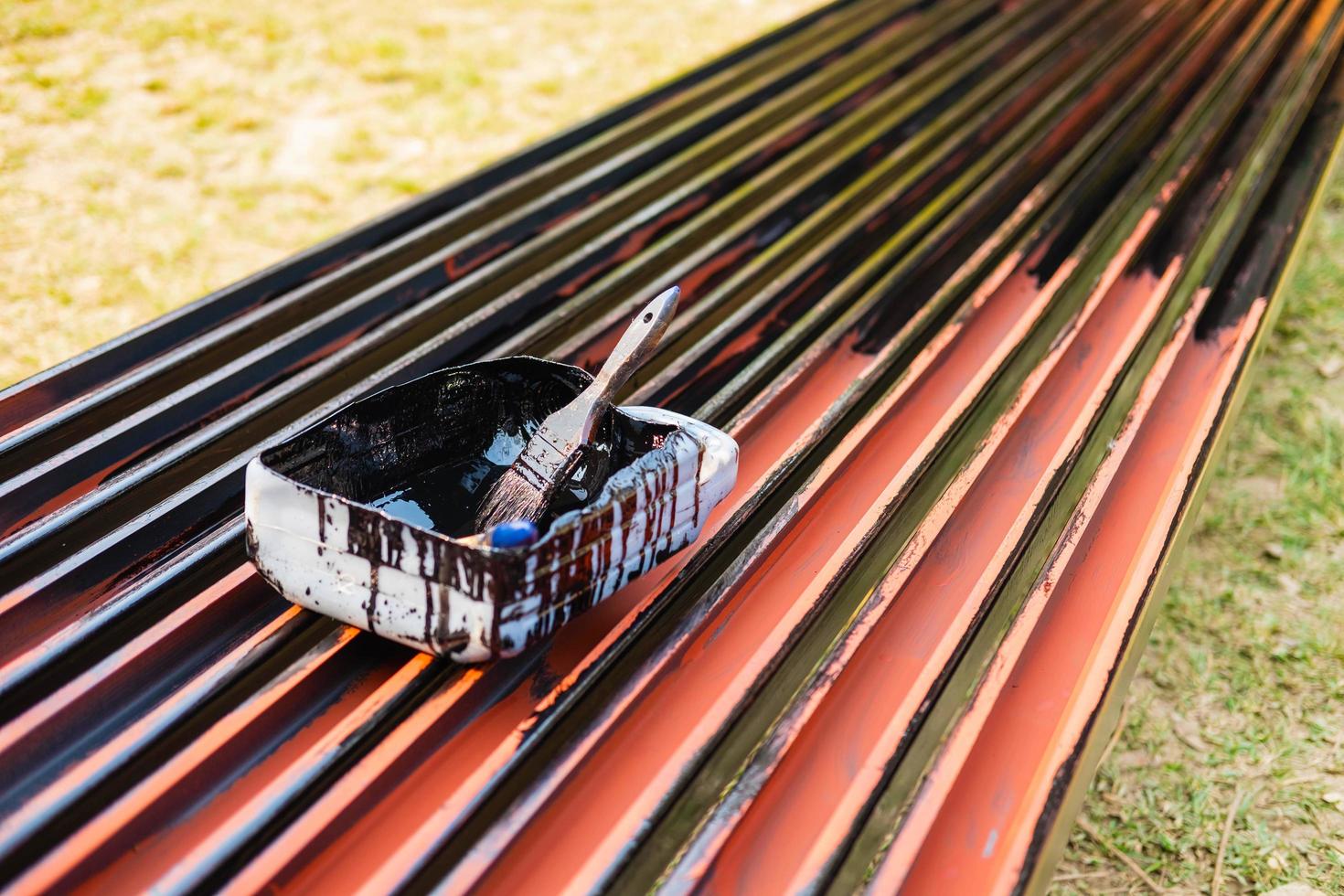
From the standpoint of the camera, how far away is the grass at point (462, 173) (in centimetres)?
180

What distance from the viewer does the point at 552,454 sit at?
4.89 ft

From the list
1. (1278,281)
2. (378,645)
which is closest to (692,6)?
(1278,281)

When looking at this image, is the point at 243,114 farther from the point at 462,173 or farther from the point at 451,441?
the point at 451,441

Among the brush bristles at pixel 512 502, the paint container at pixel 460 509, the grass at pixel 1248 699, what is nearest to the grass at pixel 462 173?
the grass at pixel 1248 699

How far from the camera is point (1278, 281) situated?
93.9 inches

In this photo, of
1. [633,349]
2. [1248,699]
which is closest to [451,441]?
[633,349]

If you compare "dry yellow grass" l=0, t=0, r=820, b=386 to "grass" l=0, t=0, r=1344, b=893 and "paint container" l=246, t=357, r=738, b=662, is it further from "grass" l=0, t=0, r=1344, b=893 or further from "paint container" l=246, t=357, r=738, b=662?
"paint container" l=246, t=357, r=738, b=662

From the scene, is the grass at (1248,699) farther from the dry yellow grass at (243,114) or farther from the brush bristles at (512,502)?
the dry yellow grass at (243,114)

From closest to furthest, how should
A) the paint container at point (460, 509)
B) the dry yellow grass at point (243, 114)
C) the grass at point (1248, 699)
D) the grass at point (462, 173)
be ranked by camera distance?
the paint container at point (460, 509) → the grass at point (1248, 699) → the grass at point (462, 173) → the dry yellow grass at point (243, 114)

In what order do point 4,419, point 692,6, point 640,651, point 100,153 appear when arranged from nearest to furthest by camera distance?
1. point 640,651
2. point 4,419
3. point 100,153
4. point 692,6

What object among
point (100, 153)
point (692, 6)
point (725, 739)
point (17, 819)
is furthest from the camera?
point (692, 6)

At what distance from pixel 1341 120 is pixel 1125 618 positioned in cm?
233

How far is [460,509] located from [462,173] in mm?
2168

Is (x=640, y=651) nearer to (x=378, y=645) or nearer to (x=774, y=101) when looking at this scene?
(x=378, y=645)
